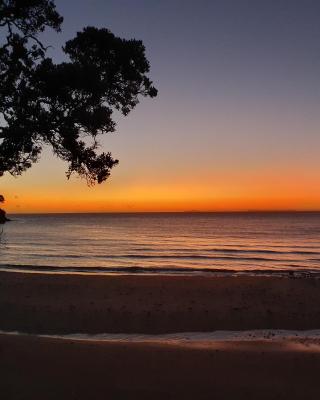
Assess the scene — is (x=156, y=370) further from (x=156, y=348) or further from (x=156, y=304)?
(x=156, y=304)

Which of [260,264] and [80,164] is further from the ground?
[80,164]

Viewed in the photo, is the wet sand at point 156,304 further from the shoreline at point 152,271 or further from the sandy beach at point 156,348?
the shoreline at point 152,271

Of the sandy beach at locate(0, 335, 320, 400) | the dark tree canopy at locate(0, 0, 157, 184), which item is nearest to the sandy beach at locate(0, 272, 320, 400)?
the sandy beach at locate(0, 335, 320, 400)

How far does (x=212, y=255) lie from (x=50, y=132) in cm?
3412

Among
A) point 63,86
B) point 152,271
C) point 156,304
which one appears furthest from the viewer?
point 152,271

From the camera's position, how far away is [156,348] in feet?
36.2

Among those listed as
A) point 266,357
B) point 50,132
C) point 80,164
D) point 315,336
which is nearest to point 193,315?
point 315,336

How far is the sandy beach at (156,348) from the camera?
8562mm

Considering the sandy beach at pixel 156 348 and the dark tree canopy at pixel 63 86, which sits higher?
the dark tree canopy at pixel 63 86

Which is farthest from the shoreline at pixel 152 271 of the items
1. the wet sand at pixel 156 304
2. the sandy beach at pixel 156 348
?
the sandy beach at pixel 156 348

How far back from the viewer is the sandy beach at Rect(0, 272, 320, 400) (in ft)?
28.1

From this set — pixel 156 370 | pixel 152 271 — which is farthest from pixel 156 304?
pixel 152 271

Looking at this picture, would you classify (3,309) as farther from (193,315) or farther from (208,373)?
(208,373)

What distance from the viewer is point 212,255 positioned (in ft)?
138
